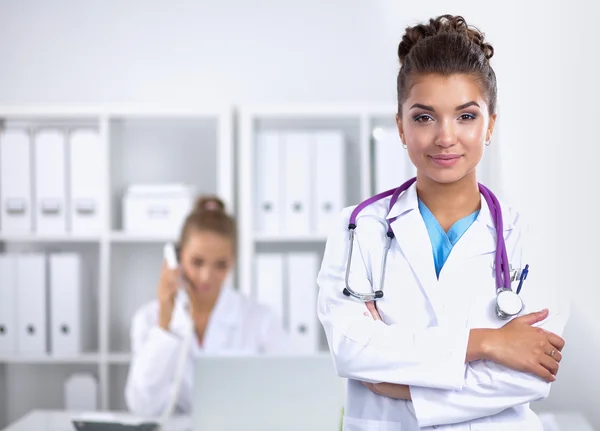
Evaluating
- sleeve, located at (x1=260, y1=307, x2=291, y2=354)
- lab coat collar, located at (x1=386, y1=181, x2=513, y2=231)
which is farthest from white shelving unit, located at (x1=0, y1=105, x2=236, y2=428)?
lab coat collar, located at (x1=386, y1=181, x2=513, y2=231)

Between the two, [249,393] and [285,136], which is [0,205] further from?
[249,393]

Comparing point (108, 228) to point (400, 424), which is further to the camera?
point (108, 228)

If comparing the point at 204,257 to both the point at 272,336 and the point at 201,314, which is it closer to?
the point at 201,314

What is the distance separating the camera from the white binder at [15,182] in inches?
131

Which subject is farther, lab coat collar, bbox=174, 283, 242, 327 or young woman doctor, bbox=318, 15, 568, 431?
lab coat collar, bbox=174, 283, 242, 327

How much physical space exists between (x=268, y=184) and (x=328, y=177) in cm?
27

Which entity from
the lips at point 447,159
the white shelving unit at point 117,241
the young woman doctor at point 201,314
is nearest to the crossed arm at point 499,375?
the lips at point 447,159

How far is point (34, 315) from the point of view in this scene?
3.34m

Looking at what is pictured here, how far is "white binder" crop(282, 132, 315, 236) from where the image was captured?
3.29 metres

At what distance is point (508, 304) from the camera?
1081 mm

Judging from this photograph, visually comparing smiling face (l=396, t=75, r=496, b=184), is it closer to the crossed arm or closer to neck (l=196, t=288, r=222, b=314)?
the crossed arm

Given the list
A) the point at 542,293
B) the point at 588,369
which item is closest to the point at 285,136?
the point at 588,369

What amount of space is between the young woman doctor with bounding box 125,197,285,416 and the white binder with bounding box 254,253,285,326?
0.87ft

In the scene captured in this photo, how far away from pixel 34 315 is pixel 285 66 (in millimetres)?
1714
